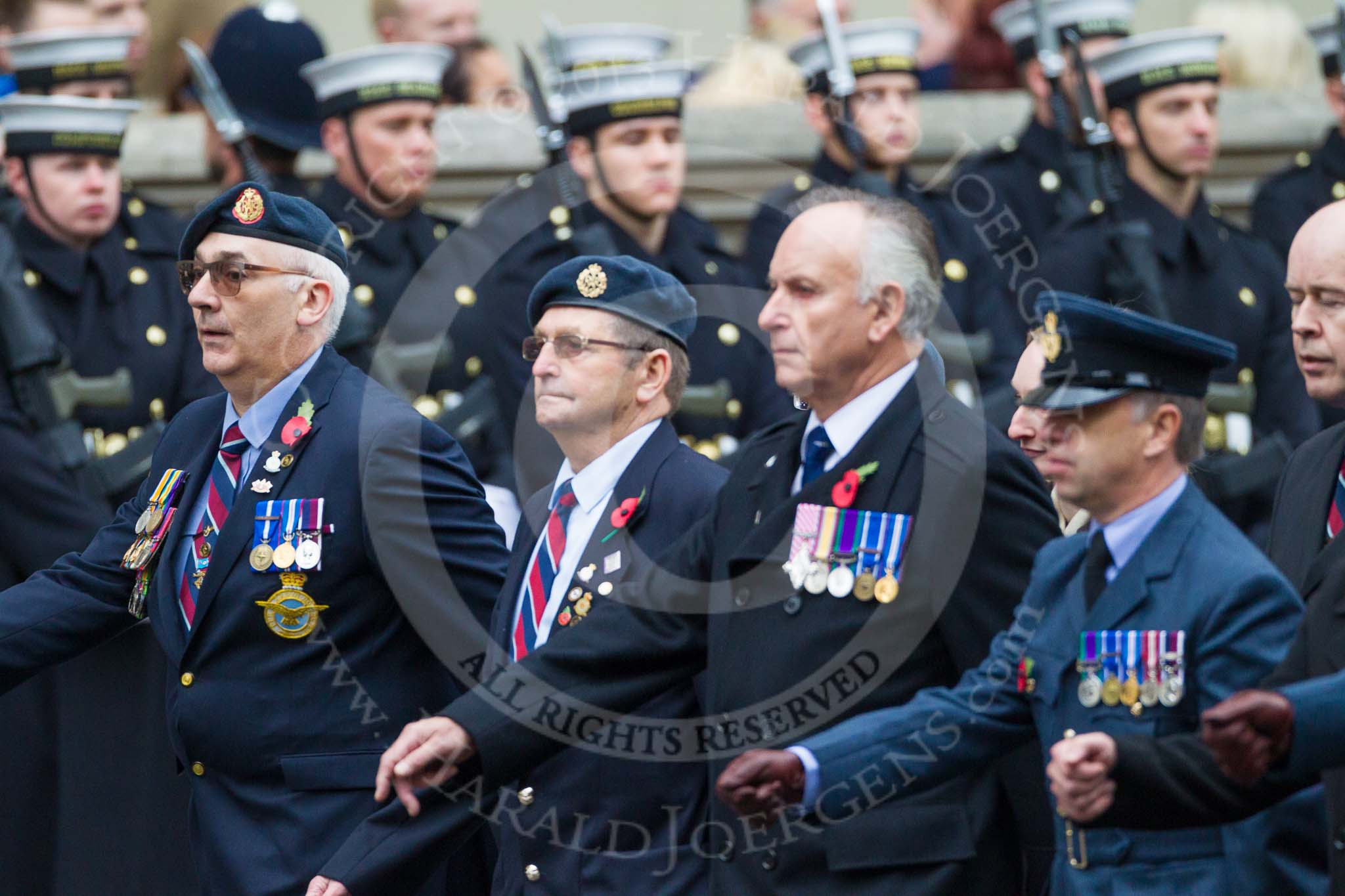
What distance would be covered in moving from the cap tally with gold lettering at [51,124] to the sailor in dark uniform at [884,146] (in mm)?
2196

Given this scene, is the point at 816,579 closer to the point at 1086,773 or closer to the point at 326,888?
the point at 1086,773

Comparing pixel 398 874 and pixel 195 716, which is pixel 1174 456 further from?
pixel 195 716

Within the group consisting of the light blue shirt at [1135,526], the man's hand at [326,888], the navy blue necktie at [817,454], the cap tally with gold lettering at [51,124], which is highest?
the cap tally with gold lettering at [51,124]

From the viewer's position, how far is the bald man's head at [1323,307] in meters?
5.07

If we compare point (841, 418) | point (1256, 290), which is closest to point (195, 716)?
point (841, 418)

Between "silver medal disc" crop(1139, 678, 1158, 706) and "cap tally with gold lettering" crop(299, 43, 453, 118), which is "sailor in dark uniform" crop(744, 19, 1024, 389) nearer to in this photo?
"cap tally with gold lettering" crop(299, 43, 453, 118)

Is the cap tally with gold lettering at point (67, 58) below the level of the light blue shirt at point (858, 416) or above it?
above

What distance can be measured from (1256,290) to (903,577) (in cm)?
419

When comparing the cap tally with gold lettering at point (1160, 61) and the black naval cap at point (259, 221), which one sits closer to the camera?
the black naval cap at point (259, 221)

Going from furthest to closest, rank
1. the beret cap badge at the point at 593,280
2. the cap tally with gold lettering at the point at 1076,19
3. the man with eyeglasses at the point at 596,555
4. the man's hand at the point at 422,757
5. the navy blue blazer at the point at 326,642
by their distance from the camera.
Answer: the cap tally with gold lettering at the point at 1076,19 < the beret cap badge at the point at 593,280 < the navy blue blazer at the point at 326,642 < the man with eyeglasses at the point at 596,555 < the man's hand at the point at 422,757

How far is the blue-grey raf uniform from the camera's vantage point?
3996mm

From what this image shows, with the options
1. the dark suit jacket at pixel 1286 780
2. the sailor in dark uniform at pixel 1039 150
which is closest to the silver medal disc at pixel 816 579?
the dark suit jacket at pixel 1286 780

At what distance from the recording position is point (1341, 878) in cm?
418

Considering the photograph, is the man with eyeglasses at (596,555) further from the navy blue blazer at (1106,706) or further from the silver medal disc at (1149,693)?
the silver medal disc at (1149,693)
